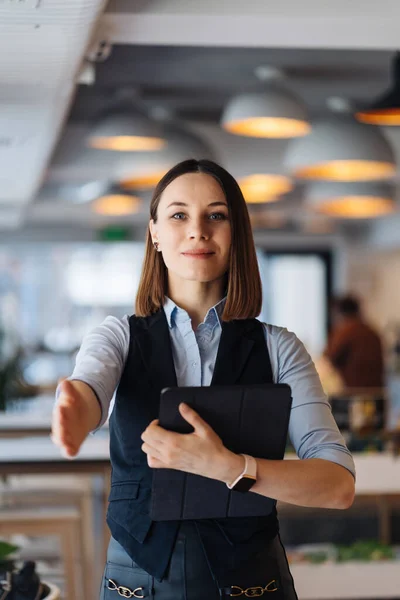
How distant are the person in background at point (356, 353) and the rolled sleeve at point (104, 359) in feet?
22.6

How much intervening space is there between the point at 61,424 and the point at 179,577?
41 centimetres

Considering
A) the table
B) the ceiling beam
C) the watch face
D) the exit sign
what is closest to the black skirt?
the watch face

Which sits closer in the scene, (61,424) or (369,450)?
(61,424)

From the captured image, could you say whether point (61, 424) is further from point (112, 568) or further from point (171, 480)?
point (112, 568)

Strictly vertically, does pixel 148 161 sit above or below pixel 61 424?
above

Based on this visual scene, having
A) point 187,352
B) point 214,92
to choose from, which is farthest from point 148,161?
point 187,352

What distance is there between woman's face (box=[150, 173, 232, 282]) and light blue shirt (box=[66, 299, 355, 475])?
78mm

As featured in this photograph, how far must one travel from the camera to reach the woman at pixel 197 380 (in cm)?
168

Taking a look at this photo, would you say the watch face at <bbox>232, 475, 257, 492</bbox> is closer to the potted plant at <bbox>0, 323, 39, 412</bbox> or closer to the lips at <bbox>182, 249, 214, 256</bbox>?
the lips at <bbox>182, 249, 214, 256</bbox>

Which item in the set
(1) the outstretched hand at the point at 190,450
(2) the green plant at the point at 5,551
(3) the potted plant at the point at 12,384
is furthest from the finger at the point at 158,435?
(3) the potted plant at the point at 12,384

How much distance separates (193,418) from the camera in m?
1.53

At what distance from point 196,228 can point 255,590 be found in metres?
0.65

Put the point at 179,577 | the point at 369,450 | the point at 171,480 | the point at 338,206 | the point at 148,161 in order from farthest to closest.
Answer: the point at 338,206, the point at 148,161, the point at 369,450, the point at 179,577, the point at 171,480

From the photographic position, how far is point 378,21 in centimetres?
325
